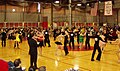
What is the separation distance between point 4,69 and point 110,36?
2010 cm

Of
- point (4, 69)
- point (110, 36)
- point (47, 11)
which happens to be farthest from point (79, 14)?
point (4, 69)

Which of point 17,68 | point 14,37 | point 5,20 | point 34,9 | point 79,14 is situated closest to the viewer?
point 17,68

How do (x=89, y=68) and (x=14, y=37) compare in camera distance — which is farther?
(x=14, y=37)

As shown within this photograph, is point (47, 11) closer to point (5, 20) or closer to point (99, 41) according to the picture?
point (5, 20)

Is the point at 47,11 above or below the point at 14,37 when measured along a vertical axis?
above

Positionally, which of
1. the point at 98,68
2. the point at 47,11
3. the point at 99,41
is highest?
the point at 47,11

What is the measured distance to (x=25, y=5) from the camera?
113ft

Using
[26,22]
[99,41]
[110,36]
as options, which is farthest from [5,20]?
[99,41]

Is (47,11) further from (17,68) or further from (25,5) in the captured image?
(17,68)

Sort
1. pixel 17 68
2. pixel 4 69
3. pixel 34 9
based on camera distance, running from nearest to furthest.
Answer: pixel 4 69, pixel 17 68, pixel 34 9

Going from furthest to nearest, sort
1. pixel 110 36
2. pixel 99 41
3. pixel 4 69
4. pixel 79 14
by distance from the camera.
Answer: pixel 79 14, pixel 110 36, pixel 99 41, pixel 4 69

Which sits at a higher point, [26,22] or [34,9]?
[34,9]

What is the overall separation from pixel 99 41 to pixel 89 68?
89.0 inches

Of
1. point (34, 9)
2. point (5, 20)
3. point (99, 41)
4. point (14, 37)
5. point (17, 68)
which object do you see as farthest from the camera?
point (34, 9)
